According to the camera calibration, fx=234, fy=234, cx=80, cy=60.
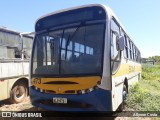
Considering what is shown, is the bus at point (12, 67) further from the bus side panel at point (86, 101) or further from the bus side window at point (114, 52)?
the bus side window at point (114, 52)

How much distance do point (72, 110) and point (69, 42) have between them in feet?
5.59

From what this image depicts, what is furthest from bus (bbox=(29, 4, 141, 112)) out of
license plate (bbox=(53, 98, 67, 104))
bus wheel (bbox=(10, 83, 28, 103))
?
bus wheel (bbox=(10, 83, 28, 103))

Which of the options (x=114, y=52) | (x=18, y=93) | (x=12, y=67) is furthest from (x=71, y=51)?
(x=18, y=93)

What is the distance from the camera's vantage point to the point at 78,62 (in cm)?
581

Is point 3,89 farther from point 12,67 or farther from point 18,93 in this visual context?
point 18,93

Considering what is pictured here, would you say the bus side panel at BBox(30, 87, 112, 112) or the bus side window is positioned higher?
the bus side window

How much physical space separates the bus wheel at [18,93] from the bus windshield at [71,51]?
2822 mm

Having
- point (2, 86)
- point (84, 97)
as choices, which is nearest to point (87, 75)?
point (84, 97)

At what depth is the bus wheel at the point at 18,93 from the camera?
8.80m

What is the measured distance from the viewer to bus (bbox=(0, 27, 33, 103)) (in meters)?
8.20

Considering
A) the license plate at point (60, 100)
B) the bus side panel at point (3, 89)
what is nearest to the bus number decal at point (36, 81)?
the license plate at point (60, 100)

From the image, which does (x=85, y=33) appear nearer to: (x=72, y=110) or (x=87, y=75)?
(x=87, y=75)

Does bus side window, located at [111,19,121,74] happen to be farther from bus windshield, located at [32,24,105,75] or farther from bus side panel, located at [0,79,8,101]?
bus side panel, located at [0,79,8,101]

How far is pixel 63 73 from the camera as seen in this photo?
231 inches
